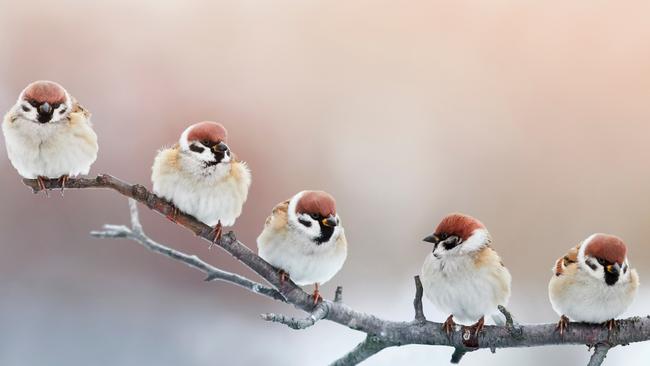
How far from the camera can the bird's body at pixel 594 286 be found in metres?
1.46

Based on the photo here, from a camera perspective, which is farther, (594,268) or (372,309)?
(372,309)

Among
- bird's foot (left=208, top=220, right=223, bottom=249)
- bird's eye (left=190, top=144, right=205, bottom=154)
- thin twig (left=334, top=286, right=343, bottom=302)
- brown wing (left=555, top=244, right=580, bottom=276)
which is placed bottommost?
bird's foot (left=208, top=220, right=223, bottom=249)

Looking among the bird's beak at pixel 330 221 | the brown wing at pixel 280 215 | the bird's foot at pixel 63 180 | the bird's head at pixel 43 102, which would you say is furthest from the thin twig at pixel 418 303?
the bird's head at pixel 43 102

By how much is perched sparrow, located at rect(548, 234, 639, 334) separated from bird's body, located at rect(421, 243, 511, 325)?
0.35 feet

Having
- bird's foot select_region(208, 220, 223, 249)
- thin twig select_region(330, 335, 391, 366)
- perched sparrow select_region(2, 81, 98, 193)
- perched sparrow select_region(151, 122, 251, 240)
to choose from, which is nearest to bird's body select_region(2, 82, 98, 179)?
perched sparrow select_region(2, 81, 98, 193)

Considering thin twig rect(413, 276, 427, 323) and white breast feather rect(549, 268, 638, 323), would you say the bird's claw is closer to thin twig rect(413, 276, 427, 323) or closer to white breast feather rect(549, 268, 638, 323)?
white breast feather rect(549, 268, 638, 323)

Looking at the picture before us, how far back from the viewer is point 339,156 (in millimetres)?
2861

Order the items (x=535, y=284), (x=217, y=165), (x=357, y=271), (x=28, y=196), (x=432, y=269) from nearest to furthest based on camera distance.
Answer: (x=217, y=165), (x=432, y=269), (x=535, y=284), (x=357, y=271), (x=28, y=196)

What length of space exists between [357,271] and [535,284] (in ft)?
1.85

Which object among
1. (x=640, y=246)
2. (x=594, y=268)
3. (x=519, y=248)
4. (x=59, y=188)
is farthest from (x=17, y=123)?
(x=640, y=246)

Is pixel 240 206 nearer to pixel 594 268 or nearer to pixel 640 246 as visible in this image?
pixel 594 268

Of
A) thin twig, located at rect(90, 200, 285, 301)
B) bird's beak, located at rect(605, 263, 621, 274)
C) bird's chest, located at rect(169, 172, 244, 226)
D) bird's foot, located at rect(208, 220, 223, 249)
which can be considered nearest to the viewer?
thin twig, located at rect(90, 200, 285, 301)

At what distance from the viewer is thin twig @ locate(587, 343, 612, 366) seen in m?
1.37

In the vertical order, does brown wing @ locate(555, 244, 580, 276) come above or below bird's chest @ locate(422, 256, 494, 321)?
above
